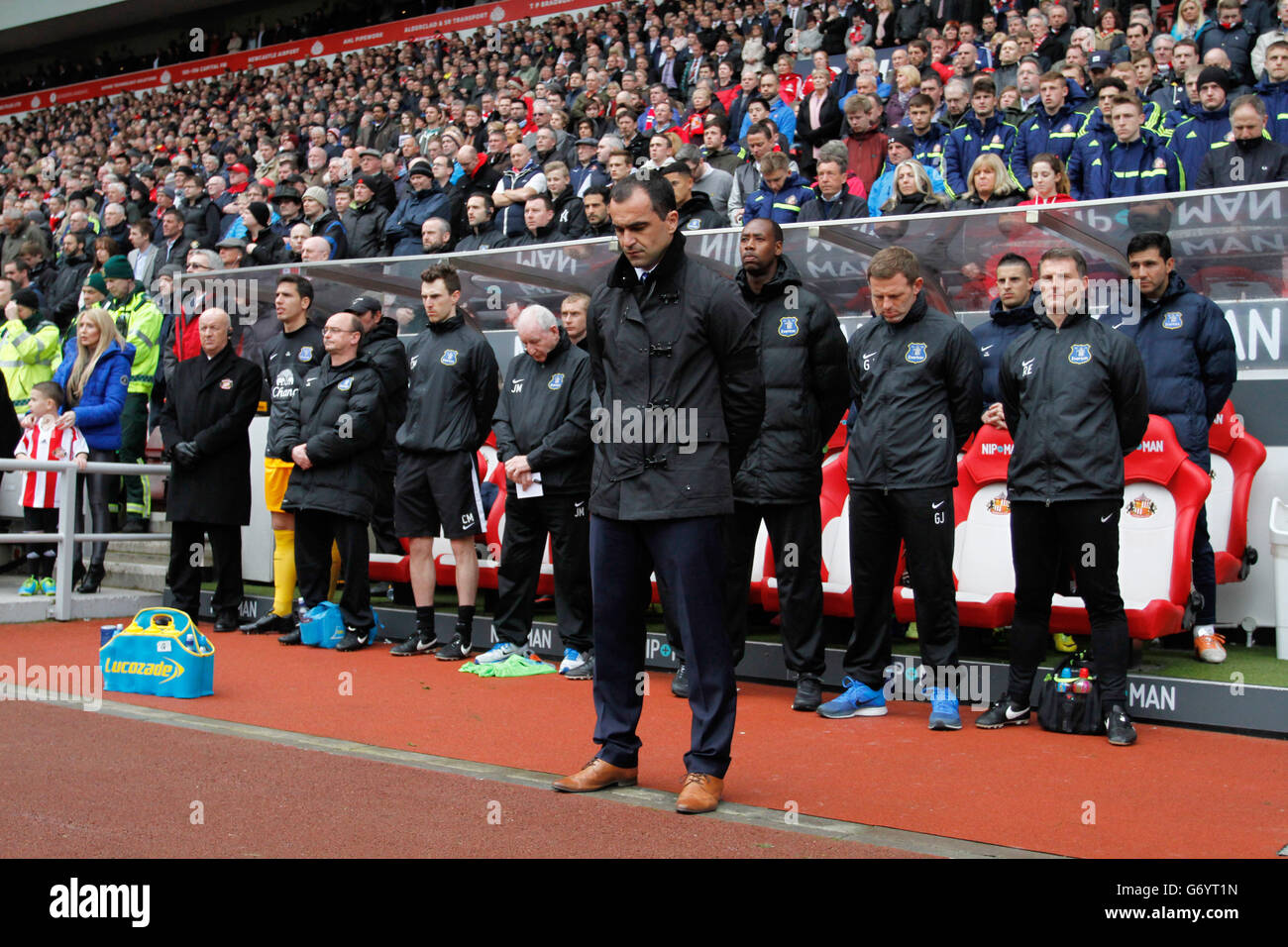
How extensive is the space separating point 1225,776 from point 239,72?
94.3 ft

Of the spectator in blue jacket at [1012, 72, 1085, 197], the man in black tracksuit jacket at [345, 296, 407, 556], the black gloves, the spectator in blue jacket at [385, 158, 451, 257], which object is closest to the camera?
the man in black tracksuit jacket at [345, 296, 407, 556]

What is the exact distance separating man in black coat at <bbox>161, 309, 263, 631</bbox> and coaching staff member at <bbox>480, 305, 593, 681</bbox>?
2.28 m

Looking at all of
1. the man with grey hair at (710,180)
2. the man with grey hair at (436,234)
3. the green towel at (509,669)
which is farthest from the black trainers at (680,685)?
the man with grey hair at (710,180)

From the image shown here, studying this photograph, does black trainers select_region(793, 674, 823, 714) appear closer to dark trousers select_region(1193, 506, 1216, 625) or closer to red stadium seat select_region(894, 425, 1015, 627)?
red stadium seat select_region(894, 425, 1015, 627)

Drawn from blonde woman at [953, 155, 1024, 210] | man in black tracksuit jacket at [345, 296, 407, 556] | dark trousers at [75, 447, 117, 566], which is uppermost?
blonde woman at [953, 155, 1024, 210]

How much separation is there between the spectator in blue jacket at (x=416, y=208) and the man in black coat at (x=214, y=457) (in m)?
3.91

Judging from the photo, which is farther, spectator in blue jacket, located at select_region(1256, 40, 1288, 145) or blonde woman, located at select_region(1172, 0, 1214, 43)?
blonde woman, located at select_region(1172, 0, 1214, 43)

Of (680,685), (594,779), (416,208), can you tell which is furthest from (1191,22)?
(594,779)

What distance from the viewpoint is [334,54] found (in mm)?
27922

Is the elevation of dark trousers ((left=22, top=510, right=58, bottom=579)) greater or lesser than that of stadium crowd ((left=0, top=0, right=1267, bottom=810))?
lesser

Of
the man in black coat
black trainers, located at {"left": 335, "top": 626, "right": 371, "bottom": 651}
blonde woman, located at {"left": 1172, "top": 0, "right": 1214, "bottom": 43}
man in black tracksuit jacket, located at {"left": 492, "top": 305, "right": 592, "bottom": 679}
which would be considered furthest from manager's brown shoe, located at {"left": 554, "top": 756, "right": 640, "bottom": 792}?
blonde woman, located at {"left": 1172, "top": 0, "right": 1214, "bottom": 43}

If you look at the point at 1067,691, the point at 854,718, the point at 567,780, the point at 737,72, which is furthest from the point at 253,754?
the point at 737,72

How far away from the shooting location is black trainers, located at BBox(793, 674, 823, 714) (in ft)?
20.3

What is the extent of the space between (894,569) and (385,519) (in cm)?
426
